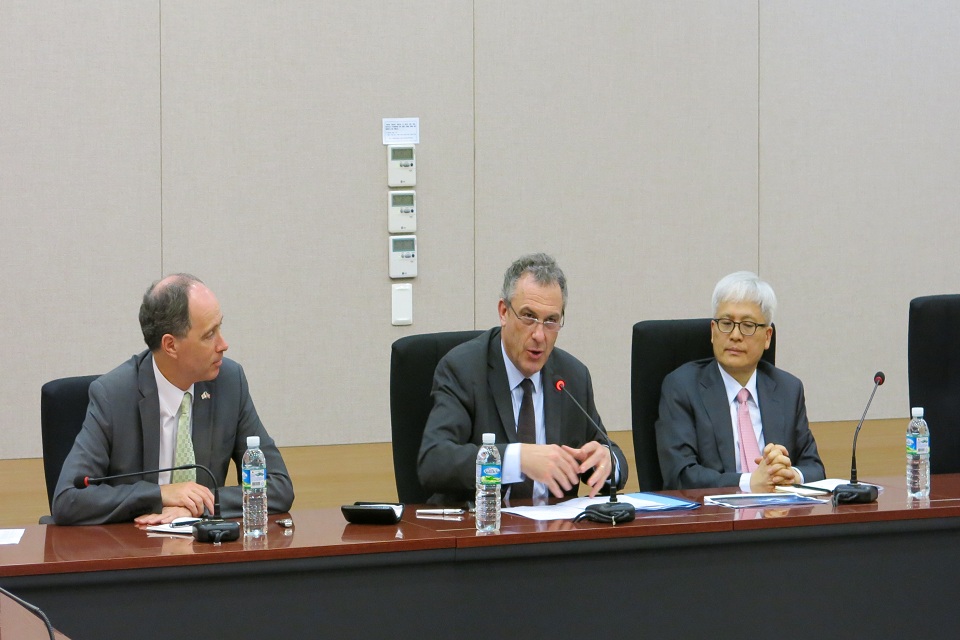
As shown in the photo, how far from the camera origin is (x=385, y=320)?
487cm

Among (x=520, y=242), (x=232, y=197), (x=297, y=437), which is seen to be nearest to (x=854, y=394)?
(x=520, y=242)

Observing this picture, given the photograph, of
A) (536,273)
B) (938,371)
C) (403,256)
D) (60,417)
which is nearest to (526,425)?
(536,273)

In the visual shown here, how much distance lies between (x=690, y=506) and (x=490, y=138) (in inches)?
98.1

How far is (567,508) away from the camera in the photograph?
2.85m

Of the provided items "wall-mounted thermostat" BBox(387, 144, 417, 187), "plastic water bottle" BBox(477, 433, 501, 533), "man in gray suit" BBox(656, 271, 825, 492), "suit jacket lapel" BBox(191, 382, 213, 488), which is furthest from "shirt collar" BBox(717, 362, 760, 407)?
"wall-mounted thermostat" BBox(387, 144, 417, 187)

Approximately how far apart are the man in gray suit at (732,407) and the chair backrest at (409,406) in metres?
0.74

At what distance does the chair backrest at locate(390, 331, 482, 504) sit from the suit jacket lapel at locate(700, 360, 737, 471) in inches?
32.6

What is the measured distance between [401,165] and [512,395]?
184 centimetres

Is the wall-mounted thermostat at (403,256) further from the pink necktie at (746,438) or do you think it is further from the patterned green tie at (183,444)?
the patterned green tie at (183,444)

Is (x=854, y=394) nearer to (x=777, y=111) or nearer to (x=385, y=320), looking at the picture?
(x=777, y=111)

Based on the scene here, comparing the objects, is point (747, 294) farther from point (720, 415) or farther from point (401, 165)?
point (401, 165)

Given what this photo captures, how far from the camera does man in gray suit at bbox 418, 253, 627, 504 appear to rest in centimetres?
307

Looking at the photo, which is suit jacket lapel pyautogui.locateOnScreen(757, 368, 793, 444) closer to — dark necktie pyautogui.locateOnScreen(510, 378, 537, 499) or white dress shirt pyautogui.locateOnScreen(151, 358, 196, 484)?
dark necktie pyautogui.locateOnScreen(510, 378, 537, 499)

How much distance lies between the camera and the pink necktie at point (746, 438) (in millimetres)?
3490
